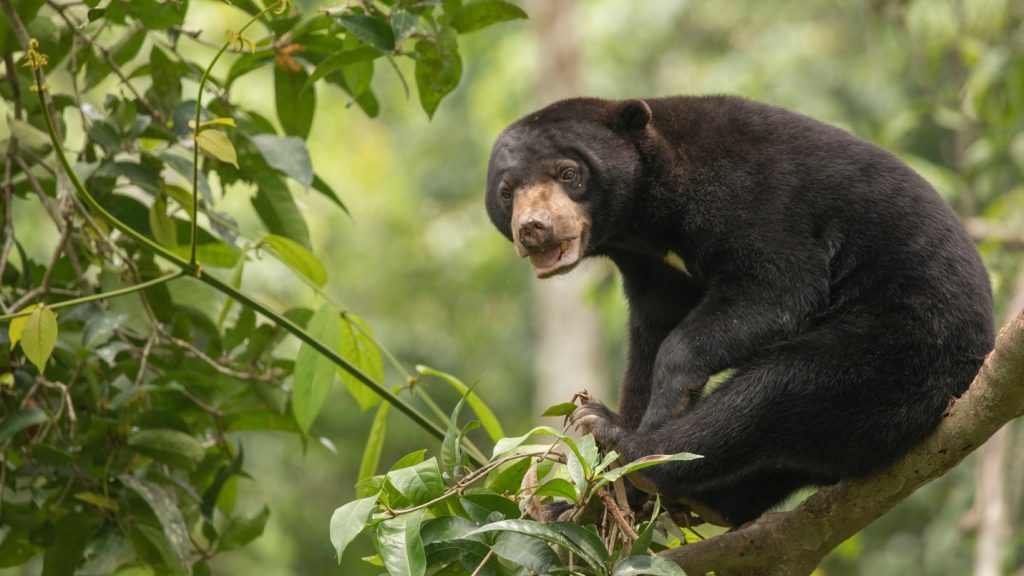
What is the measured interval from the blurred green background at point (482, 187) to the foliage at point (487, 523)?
6.66 metres

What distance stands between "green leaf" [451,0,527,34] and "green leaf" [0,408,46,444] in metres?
1.38

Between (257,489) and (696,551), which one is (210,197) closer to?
(696,551)

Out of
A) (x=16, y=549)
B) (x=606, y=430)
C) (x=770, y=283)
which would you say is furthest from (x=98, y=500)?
(x=770, y=283)

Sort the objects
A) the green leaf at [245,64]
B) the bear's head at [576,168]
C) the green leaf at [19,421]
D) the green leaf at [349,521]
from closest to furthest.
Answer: the green leaf at [349,521], the green leaf at [19,421], the green leaf at [245,64], the bear's head at [576,168]

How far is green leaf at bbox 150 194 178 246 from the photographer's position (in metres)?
3.27

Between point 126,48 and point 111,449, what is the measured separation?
110 cm

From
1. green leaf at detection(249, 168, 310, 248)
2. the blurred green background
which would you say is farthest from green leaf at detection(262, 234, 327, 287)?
the blurred green background

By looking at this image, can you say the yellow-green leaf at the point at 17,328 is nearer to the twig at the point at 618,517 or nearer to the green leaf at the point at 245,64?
the green leaf at the point at 245,64

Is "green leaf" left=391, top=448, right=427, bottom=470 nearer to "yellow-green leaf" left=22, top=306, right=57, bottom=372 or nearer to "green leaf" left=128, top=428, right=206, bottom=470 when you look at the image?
"yellow-green leaf" left=22, top=306, right=57, bottom=372

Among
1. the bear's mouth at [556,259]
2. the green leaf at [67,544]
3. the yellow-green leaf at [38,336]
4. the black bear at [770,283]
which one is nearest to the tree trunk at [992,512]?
the black bear at [770,283]

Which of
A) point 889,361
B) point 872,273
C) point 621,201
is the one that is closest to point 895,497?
point 889,361

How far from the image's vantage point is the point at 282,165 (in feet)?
10.7

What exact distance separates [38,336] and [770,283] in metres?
1.78

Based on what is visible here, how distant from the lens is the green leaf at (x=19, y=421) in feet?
9.52
